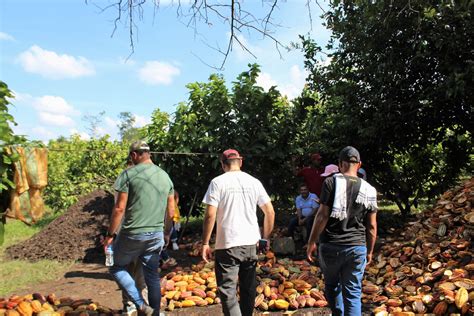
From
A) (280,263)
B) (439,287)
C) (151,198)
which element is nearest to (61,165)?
(280,263)

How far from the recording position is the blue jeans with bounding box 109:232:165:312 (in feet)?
13.4

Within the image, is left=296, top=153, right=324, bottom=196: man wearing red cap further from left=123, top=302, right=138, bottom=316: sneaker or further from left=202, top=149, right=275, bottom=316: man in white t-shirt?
left=123, top=302, right=138, bottom=316: sneaker

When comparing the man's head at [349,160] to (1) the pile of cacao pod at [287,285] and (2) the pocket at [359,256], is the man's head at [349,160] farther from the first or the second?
(1) the pile of cacao pod at [287,285]

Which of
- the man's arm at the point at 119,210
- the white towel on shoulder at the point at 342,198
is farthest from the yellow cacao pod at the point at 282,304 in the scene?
the man's arm at the point at 119,210

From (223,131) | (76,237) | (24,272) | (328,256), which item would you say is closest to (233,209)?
(328,256)

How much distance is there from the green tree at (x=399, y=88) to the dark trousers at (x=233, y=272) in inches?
177

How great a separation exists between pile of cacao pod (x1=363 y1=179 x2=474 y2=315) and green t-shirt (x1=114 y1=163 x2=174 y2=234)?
8.42ft

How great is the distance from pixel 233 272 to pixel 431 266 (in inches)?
113

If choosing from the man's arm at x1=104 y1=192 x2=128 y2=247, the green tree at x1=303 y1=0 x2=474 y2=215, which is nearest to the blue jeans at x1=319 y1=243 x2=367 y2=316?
the man's arm at x1=104 y1=192 x2=128 y2=247

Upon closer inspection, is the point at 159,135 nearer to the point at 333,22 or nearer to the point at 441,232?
the point at 333,22

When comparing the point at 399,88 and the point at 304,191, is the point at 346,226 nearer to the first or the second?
the point at 304,191

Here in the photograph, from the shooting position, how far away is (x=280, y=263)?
6.49 meters

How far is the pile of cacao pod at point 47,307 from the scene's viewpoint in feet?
14.6

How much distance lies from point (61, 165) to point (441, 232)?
15000 mm
